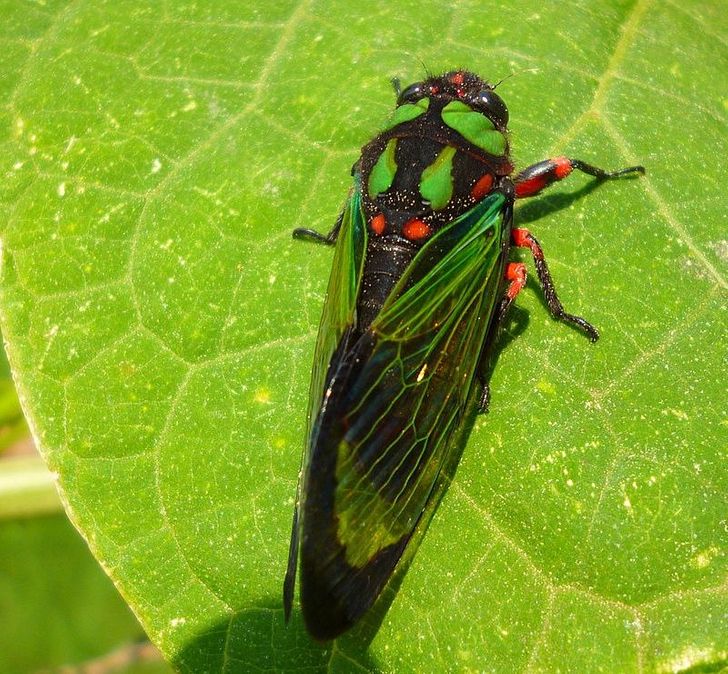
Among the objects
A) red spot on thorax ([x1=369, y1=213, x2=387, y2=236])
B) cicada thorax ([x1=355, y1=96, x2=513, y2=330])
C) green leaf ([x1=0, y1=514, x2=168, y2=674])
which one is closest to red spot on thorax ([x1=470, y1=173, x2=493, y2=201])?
cicada thorax ([x1=355, y1=96, x2=513, y2=330])

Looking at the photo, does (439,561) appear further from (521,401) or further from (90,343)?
(90,343)

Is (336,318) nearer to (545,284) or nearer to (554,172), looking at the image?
(545,284)

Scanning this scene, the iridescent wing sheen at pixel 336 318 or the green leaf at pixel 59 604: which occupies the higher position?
the iridescent wing sheen at pixel 336 318

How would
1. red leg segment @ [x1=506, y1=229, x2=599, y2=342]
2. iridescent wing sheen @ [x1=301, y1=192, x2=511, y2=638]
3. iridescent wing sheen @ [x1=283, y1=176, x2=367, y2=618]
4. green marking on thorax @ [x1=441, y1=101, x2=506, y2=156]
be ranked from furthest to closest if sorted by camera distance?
green marking on thorax @ [x1=441, y1=101, x2=506, y2=156], red leg segment @ [x1=506, y1=229, x2=599, y2=342], iridescent wing sheen @ [x1=283, y1=176, x2=367, y2=618], iridescent wing sheen @ [x1=301, y1=192, x2=511, y2=638]

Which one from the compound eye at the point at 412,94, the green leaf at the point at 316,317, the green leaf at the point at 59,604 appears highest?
the compound eye at the point at 412,94

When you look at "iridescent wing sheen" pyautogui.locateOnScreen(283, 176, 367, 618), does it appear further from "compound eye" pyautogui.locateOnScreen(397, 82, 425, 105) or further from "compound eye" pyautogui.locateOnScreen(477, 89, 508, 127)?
"compound eye" pyautogui.locateOnScreen(477, 89, 508, 127)

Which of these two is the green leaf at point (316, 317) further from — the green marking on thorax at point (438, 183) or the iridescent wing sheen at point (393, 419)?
the green marking on thorax at point (438, 183)

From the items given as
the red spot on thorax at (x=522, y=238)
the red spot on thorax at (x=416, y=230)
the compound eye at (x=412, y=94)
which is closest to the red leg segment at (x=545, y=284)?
the red spot on thorax at (x=522, y=238)
